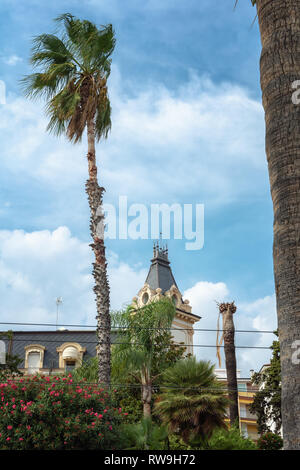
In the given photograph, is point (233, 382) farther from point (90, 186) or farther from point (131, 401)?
point (90, 186)

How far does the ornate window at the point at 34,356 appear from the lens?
48469 mm

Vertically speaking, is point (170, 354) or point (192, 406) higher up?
point (170, 354)

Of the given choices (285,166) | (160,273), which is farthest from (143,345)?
(160,273)

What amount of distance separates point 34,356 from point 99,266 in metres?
33.2

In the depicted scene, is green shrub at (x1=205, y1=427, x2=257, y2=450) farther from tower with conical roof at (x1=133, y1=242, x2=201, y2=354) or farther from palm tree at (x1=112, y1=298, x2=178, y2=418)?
tower with conical roof at (x1=133, y1=242, x2=201, y2=354)

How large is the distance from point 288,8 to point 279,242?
3.52 meters

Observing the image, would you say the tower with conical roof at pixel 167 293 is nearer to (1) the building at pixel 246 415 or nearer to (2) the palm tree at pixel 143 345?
(1) the building at pixel 246 415

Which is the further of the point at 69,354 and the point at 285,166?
the point at 69,354

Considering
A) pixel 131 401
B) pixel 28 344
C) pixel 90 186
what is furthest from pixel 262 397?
pixel 28 344

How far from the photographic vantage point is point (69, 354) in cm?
4825

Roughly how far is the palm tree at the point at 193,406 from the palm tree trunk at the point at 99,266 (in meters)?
2.20

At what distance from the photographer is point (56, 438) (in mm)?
15867

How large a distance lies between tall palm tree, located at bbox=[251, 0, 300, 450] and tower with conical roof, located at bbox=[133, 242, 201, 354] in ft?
130

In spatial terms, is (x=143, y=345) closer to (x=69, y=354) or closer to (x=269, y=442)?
(x=269, y=442)
